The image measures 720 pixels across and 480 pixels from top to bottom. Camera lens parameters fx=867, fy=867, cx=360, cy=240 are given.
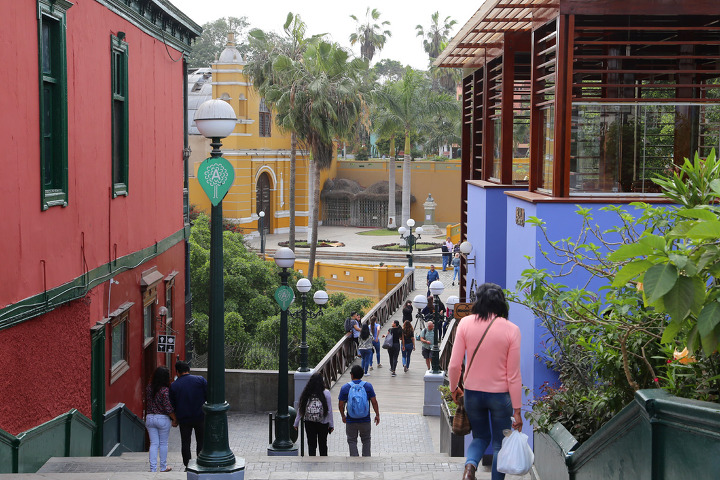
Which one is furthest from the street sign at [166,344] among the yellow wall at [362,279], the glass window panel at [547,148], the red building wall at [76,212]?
the yellow wall at [362,279]

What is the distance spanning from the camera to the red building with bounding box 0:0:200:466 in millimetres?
8656

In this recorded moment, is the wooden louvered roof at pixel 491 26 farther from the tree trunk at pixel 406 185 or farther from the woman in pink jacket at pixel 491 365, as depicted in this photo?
the tree trunk at pixel 406 185

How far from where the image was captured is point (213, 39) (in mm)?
79125

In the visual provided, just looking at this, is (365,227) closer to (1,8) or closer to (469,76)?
(469,76)

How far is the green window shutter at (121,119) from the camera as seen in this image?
12590mm

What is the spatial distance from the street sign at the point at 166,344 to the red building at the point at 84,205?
0.28 m

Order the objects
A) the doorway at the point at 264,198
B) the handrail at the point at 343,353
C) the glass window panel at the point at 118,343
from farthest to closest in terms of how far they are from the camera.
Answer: the doorway at the point at 264,198
the handrail at the point at 343,353
the glass window panel at the point at 118,343

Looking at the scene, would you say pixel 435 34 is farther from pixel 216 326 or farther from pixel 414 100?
pixel 216 326

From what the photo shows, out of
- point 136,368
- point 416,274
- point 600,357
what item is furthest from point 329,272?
point 600,357

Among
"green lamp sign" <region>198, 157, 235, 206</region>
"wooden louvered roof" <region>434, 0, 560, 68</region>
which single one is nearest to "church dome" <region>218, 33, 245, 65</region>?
"wooden louvered roof" <region>434, 0, 560, 68</region>

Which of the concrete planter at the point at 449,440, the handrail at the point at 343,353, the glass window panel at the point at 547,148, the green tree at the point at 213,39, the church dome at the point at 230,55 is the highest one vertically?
the green tree at the point at 213,39

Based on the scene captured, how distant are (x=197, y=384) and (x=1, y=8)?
4257 millimetres

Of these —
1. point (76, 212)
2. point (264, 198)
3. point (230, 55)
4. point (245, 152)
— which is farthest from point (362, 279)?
point (76, 212)

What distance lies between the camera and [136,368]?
13.6 m
